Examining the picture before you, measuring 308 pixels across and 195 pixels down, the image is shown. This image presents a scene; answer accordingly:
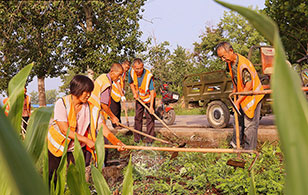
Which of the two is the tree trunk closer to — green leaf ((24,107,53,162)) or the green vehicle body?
Result: the green vehicle body

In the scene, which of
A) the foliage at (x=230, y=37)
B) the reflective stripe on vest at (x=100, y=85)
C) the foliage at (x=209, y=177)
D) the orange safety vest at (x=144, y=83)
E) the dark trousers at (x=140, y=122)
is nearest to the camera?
the foliage at (x=209, y=177)

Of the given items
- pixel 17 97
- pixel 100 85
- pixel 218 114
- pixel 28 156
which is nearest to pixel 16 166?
pixel 28 156

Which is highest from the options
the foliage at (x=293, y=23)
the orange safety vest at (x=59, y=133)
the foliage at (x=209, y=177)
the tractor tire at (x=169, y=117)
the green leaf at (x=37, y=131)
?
the foliage at (x=293, y=23)

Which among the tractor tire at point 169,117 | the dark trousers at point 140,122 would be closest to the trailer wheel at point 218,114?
the dark trousers at point 140,122

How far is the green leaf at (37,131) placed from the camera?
0.64 m

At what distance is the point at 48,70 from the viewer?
19.2 meters

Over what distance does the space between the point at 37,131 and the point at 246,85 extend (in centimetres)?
398

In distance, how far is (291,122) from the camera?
0.60 ft

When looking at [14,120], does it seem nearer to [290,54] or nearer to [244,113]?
[244,113]

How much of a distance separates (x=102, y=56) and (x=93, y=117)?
40.9ft

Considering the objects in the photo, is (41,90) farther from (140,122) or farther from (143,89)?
(143,89)

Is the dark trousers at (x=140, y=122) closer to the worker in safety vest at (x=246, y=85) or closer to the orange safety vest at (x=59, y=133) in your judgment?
the worker in safety vest at (x=246, y=85)

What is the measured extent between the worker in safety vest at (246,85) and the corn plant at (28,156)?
358 cm

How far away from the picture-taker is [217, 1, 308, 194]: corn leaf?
0.18 metres
